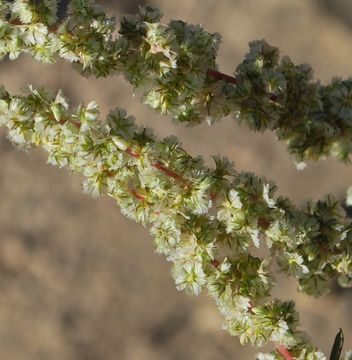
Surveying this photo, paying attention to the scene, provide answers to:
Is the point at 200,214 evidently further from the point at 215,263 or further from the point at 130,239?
the point at 130,239

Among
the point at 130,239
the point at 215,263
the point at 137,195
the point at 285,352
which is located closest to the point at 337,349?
the point at 285,352

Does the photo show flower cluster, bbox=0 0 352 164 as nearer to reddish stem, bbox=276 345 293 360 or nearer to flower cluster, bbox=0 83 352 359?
flower cluster, bbox=0 83 352 359

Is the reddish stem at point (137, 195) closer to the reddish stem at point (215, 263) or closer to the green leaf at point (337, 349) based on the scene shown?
the reddish stem at point (215, 263)

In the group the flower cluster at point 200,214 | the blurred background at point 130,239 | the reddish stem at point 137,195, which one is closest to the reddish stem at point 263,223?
the flower cluster at point 200,214

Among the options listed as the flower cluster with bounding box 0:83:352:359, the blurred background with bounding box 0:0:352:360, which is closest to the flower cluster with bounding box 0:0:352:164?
the flower cluster with bounding box 0:83:352:359

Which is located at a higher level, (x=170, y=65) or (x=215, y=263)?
(x=170, y=65)

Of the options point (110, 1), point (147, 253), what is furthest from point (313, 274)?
point (110, 1)

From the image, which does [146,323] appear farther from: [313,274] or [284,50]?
[313,274]
